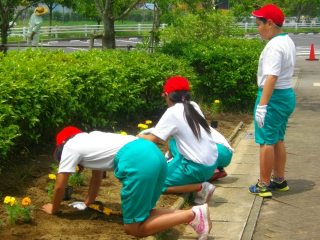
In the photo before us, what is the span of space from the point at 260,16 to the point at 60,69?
2.59m

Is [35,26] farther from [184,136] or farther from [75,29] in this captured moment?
[75,29]

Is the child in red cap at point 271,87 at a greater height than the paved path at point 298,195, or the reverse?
the child in red cap at point 271,87

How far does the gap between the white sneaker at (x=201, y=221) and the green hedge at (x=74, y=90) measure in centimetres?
185

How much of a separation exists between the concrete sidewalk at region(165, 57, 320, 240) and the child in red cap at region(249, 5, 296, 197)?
10.3 inches

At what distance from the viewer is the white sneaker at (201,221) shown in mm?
4137

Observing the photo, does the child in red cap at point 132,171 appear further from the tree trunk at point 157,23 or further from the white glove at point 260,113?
the tree trunk at point 157,23

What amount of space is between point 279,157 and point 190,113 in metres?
1.32

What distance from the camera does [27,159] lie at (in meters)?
5.84

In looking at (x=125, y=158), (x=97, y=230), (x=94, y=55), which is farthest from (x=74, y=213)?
(x=94, y=55)

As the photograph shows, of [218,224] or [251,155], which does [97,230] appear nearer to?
[218,224]

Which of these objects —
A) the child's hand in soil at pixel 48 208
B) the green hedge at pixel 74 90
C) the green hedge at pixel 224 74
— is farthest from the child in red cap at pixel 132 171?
the green hedge at pixel 224 74

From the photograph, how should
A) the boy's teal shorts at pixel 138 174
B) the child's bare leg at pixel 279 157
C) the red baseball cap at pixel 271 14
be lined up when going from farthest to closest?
the child's bare leg at pixel 279 157
the red baseball cap at pixel 271 14
the boy's teal shorts at pixel 138 174

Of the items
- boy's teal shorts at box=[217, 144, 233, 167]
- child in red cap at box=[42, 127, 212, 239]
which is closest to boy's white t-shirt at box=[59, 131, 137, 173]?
child in red cap at box=[42, 127, 212, 239]

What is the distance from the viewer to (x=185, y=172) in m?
5.12
